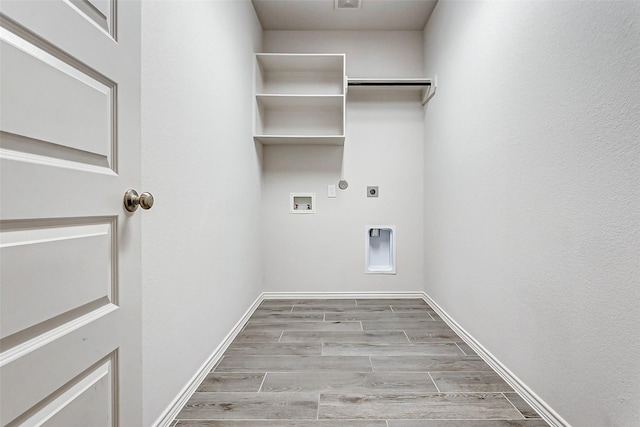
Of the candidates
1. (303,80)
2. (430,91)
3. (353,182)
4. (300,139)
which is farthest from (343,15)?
(353,182)

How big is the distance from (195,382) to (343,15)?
10.0ft

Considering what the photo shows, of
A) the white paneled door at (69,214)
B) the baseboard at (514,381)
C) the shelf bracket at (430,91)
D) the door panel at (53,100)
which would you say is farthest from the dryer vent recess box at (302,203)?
the door panel at (53,100)

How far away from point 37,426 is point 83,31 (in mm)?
752

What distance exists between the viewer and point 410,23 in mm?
3082

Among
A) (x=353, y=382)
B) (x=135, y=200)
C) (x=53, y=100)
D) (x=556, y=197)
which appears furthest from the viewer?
(x=353, y=382)

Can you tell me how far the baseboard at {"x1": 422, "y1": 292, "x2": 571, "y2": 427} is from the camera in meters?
1.34

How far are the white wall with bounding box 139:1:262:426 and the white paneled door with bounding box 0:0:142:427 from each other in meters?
0.37

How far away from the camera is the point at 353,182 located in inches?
127

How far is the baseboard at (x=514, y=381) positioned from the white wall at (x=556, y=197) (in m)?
0.03

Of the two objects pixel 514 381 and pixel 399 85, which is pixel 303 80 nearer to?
pixel 399 85

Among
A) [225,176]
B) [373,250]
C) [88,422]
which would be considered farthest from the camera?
[373,250]

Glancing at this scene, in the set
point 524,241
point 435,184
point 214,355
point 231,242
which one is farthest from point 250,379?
point 435,184

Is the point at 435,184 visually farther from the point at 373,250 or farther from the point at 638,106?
the point at 638,106

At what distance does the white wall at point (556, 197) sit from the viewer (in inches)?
40.3
